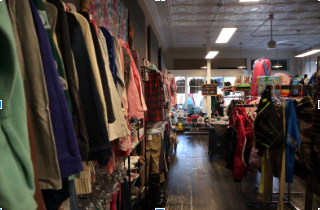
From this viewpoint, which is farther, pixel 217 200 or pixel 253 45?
pixel 253 45

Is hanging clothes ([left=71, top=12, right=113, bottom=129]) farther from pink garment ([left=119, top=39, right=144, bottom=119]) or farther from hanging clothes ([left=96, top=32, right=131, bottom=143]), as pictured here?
pink garment ([left=119, top=39, right=144, bottom=119])

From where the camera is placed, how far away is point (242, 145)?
289cm

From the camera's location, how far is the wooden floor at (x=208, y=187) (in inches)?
121

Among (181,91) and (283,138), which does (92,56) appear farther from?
(181,91)

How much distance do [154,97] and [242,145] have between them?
1538 millimetres

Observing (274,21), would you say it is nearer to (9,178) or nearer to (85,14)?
(85,14)

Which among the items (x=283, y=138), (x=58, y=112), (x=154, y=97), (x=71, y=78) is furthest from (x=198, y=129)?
(x=58, y=112)

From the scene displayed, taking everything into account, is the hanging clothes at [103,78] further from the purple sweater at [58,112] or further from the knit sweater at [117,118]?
the purple sweater at [58,112]

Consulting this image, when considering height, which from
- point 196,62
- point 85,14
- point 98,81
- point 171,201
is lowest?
point 171,201

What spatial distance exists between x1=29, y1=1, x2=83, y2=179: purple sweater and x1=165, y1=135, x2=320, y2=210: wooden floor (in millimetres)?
2725

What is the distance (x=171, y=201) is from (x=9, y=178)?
3.09 meters

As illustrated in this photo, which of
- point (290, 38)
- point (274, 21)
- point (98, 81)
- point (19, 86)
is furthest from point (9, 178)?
point (290, 38)

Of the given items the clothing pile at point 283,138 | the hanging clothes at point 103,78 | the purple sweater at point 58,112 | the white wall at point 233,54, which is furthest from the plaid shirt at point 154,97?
the white wall at point 233,54

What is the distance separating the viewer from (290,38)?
8492 millimetres
